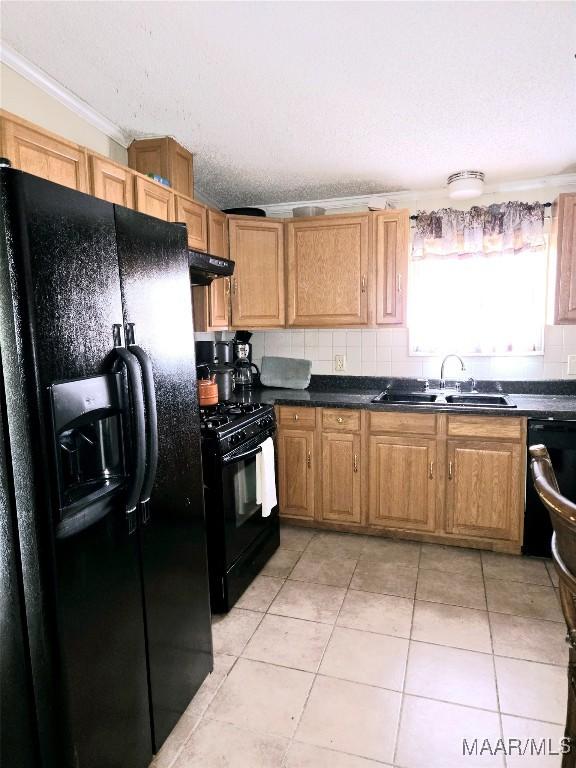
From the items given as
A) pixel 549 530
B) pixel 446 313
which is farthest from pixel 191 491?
pixel 446 313

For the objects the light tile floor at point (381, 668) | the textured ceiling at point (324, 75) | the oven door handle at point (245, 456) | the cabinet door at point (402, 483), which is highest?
the textured ceiling at point (324, 75)

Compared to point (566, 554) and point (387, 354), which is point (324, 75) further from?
point (387, 354)

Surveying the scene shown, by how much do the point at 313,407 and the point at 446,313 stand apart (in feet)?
4.01

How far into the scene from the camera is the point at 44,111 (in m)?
1.94

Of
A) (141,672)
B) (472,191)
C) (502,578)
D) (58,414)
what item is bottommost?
(502,578)

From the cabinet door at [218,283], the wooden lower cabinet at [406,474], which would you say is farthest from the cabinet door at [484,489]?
the cabinet door at [218,283]

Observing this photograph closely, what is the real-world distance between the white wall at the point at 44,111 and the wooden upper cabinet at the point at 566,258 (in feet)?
8.51

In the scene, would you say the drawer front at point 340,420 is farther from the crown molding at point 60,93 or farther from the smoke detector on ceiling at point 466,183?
the crown molding at point 60,93

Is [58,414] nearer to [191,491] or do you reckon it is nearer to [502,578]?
[191,491]

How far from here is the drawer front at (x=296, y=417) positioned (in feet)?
10.2

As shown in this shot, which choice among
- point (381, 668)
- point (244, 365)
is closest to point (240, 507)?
point (381, 668)

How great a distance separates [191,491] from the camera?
1.69 meters

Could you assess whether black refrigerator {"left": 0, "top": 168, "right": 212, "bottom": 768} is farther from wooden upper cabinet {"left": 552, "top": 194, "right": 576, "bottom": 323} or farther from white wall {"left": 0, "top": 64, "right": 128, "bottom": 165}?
wooden upper cabinet {"left": 552, "top": 194, "right": 576, "bottom": 323}

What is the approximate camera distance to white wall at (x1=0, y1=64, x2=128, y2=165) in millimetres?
1783
